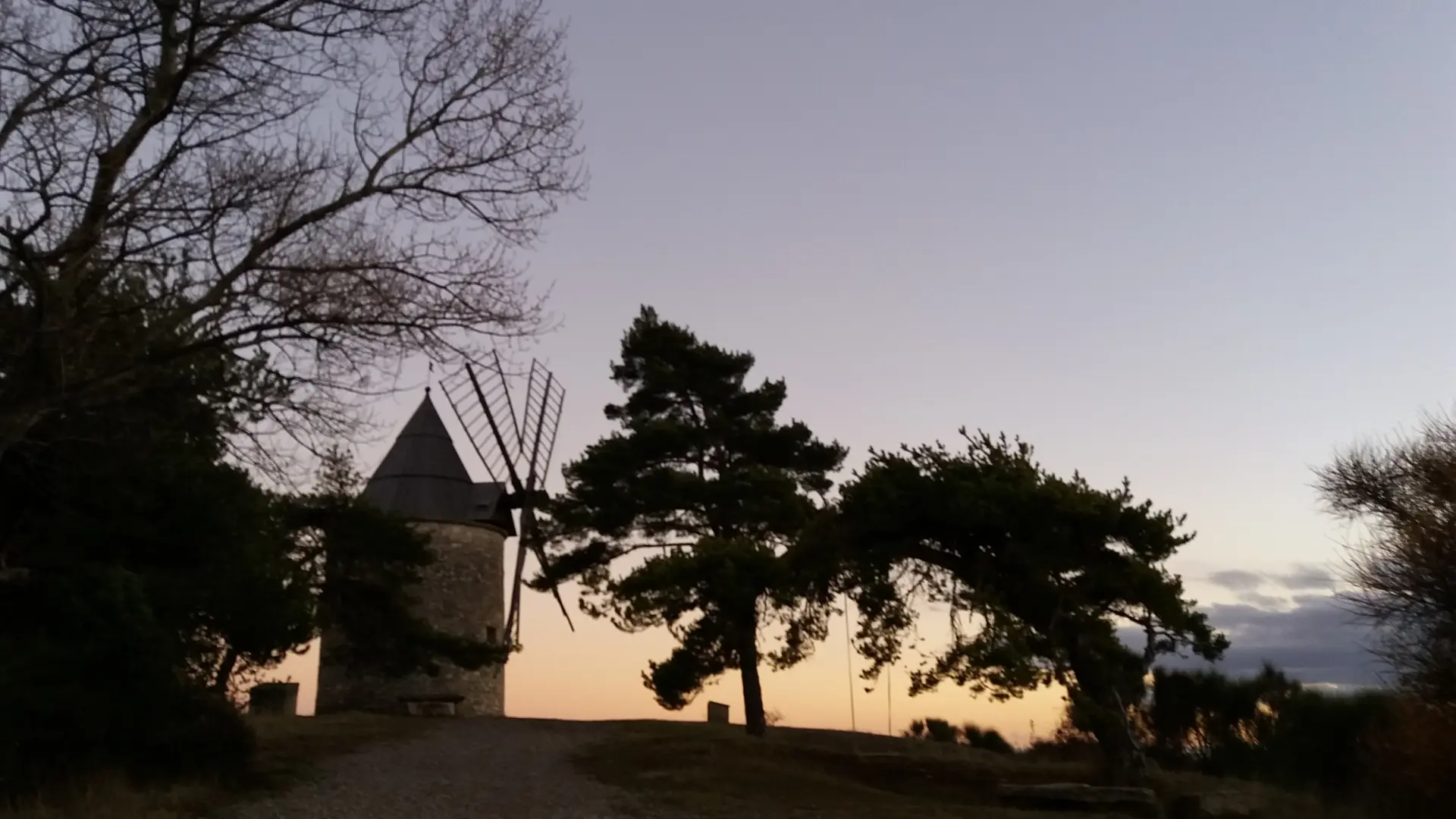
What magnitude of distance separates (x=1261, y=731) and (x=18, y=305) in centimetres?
1744

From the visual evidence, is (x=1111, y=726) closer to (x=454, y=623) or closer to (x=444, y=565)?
(x=454, y=623)

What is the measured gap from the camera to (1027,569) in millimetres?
13414

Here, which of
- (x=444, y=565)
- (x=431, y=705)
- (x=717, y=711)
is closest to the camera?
(x=717, y=711)

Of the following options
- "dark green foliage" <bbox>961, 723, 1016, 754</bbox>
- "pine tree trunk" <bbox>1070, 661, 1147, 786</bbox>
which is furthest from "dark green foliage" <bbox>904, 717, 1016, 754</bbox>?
"pine tree trunk" <bbox>1070, 661, 1147, 786</bbox>

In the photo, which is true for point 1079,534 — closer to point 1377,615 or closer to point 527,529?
point 1377,615

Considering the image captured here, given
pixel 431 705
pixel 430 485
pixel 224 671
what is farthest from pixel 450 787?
pixel 430 485

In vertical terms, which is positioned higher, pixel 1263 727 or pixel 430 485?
pixel 430 485

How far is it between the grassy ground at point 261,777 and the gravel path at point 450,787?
1.12 ft

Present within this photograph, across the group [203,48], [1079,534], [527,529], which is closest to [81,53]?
[203,48]

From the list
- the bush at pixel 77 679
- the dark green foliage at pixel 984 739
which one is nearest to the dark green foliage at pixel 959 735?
the dark green foliage at pixel 984 739

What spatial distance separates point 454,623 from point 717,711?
273 inches

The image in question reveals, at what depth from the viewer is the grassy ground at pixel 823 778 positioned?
11789 millimetres

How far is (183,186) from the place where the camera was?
29.0 ft

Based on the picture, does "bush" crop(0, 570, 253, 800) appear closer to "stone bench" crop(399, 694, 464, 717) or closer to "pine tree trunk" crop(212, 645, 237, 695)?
"pine tree trunk" crop(212, 645, 237, 695)
